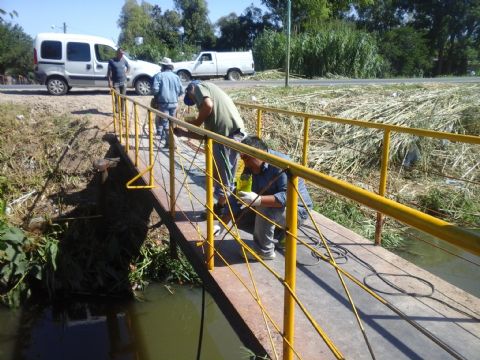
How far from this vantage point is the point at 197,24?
2056 inches

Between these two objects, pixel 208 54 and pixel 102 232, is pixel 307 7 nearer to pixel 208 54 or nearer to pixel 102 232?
pixel 208 54

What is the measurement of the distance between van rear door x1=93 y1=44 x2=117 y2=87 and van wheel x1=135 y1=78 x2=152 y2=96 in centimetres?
94

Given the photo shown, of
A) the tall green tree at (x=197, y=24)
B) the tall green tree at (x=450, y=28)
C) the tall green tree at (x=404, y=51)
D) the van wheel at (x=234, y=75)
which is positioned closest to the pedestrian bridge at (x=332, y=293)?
the van wheel at (x=234, y=75)

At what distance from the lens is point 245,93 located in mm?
13734

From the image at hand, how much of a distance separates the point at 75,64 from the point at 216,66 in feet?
29.4

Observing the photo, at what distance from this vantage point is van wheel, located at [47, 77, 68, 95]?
13.6 m

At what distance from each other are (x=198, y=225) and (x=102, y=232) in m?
4.15

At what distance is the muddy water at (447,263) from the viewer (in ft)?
20.5

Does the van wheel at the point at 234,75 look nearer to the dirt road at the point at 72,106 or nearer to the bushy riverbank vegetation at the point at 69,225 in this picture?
the dirt road at the point at 72,106

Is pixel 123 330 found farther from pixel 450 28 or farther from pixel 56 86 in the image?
pixel 450 28

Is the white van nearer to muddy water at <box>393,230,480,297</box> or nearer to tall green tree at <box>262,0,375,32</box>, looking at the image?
muddy water at <box>393,230,480,297</box>

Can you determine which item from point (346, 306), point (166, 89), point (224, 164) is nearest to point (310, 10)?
point (166, 89)

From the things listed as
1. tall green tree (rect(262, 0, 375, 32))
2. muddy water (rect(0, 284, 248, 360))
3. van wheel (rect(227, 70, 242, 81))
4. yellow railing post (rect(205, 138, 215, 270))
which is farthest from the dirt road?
tall green tree (rect(262, 0, 375, 32))

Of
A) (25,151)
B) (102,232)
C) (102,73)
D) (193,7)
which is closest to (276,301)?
(102,232)
